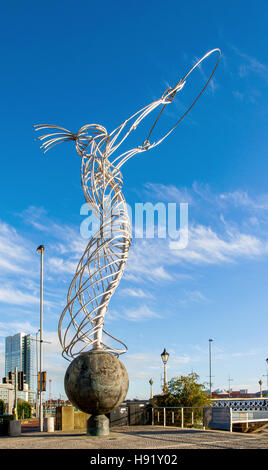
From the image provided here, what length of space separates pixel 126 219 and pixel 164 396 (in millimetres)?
13909

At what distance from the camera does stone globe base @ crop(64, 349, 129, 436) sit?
16375 mm

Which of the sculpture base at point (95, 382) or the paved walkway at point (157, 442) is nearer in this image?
the paved walkway at point (157, 442)

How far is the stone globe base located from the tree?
1182 cm

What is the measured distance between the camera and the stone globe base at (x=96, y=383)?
16.4 meters

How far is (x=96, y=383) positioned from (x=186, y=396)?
14196 millimetres

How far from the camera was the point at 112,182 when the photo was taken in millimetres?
19328

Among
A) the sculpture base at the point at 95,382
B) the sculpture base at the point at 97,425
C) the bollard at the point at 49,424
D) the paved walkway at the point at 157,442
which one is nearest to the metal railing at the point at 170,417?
the bollard at the point at 49,424

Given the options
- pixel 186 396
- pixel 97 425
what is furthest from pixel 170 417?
pixel 97 425

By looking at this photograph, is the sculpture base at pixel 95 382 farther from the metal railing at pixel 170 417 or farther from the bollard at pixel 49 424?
the metal railing at pixel 170 417

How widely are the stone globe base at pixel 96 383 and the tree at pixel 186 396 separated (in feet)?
38.8

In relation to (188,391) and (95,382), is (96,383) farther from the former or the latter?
(188,391)
